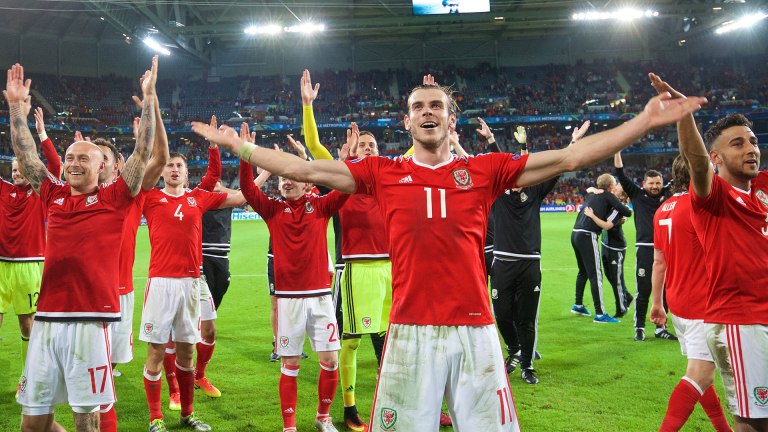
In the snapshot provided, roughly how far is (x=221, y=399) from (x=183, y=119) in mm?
47766

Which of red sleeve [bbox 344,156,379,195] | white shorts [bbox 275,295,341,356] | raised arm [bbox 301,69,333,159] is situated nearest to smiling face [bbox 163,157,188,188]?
raised arm [bbox 301,69,333,159]

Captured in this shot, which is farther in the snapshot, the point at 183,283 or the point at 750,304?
the point at 183,283

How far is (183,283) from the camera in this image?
566cm

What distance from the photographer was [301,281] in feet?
16.7

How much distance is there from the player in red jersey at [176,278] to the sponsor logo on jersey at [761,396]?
4.36 meters

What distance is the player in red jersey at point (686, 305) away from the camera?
4.32 m

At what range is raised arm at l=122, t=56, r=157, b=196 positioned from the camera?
3990mm

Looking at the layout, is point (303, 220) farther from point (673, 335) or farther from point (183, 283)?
point (673, 335)

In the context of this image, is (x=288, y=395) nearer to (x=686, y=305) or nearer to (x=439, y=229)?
(x=439, y=229)

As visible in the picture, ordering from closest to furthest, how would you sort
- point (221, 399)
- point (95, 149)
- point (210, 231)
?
point (95, 149)
point (221, 399)
point (210, 231)

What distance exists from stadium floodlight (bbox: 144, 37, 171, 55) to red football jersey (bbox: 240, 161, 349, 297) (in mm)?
42306

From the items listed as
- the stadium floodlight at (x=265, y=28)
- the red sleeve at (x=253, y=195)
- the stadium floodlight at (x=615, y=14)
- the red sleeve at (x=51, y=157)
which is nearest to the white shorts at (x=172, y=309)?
the red sleeve at (x=253, y=195)

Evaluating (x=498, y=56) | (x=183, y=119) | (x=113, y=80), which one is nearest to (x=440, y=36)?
(x=498, y=56)

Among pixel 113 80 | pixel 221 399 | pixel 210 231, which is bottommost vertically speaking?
pixel 221 399
